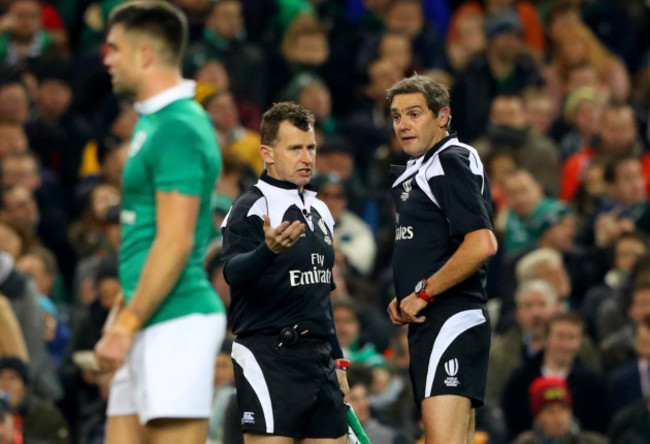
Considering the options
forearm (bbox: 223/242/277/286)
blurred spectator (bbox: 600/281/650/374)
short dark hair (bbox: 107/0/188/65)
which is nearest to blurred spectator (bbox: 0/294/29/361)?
blurred spectator (bbox: 600/281/650/374)

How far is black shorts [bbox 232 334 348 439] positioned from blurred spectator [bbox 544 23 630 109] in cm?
1090

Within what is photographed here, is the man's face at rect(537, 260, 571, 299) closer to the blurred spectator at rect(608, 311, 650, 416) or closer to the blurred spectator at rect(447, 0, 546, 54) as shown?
the blurred spectator at rect(608, 311, 650, 416)

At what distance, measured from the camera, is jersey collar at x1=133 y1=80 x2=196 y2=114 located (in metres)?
6.26

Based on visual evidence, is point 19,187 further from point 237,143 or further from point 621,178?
point 621,178

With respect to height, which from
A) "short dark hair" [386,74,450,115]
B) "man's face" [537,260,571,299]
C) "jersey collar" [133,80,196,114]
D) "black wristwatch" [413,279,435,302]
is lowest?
"black wristwatch" [413,279,435,302]

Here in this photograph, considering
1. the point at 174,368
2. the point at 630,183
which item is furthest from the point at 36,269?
the point at 174,368

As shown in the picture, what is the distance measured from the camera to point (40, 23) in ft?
54.3

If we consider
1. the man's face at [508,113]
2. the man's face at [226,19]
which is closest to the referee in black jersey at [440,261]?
the man's face at [508,113]

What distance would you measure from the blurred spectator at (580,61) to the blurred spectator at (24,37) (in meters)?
5.52

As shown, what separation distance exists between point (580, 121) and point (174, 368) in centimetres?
1083

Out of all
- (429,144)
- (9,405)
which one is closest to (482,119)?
(9,405)

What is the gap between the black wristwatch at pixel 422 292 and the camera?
712 centimetres

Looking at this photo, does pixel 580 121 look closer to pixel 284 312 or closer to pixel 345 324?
pixel 345 324

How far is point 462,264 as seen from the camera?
7.04 metres
